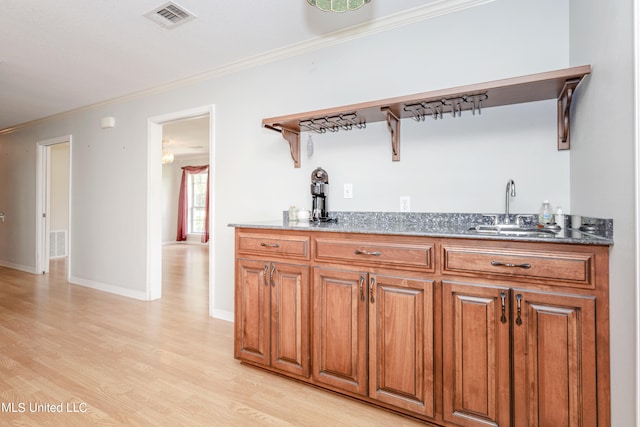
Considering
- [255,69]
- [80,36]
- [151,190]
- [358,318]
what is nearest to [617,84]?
[358,318]

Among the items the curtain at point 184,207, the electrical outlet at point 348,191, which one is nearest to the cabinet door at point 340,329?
the electrical outlet at point 348,191

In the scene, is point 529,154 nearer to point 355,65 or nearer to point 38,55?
point 355,65

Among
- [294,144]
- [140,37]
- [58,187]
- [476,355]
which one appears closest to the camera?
[476,355]

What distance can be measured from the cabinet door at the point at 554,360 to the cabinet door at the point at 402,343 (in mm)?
377

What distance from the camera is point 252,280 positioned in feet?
7.28

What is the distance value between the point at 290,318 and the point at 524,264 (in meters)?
1.29

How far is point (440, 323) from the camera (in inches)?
64.2

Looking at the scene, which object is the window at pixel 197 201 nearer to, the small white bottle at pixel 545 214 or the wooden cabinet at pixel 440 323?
the wooden cabinet at pixel 440 323

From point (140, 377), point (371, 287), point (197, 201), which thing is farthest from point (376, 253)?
point (197, 201)

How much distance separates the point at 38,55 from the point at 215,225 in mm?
2144

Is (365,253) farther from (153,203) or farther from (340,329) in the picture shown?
(153,203)

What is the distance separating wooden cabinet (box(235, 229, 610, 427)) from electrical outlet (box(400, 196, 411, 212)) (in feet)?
2.11

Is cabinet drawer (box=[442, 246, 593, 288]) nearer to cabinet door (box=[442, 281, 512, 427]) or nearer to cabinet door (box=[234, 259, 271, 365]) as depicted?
cabinet door (box=[442, 281, 512, 427])

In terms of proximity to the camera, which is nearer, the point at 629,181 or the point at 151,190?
the point at 629,181
